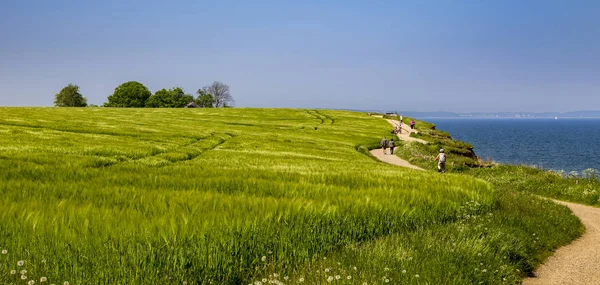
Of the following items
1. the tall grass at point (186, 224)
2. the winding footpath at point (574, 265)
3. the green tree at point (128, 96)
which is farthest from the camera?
the green tree at point (128, 96)

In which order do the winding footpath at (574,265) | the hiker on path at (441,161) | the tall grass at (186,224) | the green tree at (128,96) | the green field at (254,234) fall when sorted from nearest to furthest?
the tall grass at (186,224) → the green field at (254,234) → the winding footpath at (574,265) → the hiker on path at (441,161) → the green tree at (128,96)

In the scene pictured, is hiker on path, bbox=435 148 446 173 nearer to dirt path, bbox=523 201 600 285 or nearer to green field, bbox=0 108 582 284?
dirt path, bbox=523 201 600 285

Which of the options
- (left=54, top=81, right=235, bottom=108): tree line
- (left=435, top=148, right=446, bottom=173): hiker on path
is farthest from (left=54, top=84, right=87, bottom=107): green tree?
(left=435, top=148, right=446, bottom=173): hiker on path

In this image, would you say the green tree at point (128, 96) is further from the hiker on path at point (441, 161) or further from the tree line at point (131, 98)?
the hiker on path at point (441, 161)

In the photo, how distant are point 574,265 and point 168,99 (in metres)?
180

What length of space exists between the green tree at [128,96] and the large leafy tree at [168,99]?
4212 mm

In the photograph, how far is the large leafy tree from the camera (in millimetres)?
174875

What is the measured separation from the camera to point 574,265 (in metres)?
10.1

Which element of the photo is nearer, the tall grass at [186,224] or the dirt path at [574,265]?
the tall grass at [186,224]

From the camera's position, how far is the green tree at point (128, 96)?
172250 millimetres

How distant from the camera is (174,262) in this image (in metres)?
5.62

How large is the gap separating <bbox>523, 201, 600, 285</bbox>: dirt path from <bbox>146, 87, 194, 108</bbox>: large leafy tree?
17352 centimetres

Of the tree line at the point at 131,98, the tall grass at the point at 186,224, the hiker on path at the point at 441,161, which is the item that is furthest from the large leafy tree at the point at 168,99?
the tall grass at the point at 186,224

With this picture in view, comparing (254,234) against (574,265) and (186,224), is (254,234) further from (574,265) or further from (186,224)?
(574,265)
